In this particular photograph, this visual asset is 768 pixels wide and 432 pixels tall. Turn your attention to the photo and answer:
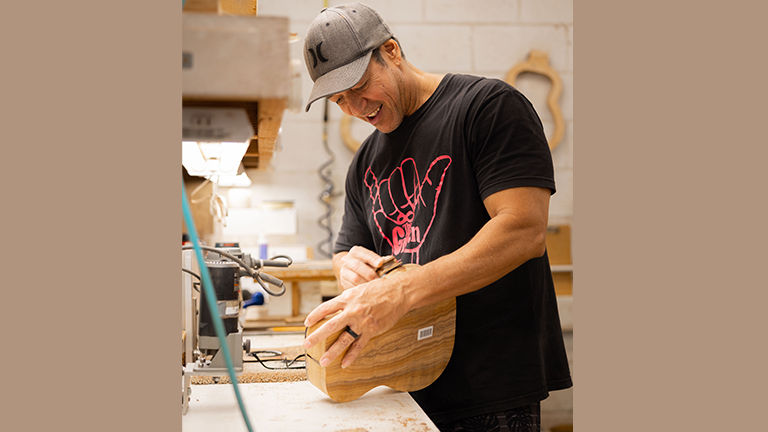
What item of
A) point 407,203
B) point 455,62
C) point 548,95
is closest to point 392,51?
point 407,203

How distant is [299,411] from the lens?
1017 mm

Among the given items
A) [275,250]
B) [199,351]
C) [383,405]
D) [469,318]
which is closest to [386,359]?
[383,405]

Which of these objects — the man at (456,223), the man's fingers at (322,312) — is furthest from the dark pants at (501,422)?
the man's fingers at (322,312)

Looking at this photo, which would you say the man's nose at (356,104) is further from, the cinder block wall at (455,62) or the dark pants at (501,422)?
the cinder block wall at (455,62)

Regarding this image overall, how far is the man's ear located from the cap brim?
4.7 inches

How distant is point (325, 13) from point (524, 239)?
59 cm

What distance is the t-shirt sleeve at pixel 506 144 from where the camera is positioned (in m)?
1.11

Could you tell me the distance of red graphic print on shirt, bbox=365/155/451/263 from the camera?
4.09 feet

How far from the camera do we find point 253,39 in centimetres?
49

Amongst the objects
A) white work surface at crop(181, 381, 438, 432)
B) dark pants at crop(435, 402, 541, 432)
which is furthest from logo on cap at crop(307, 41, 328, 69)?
dark pants at crop(435, 402, 541, 432)

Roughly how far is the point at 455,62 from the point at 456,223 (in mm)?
2326

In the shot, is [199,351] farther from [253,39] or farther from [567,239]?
[567,239]

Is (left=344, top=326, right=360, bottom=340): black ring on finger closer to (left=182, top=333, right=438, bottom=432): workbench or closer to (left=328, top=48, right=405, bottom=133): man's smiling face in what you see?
(left=182, top=333, right=438, bottom=432): workbench

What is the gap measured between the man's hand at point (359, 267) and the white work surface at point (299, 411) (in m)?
0.23
